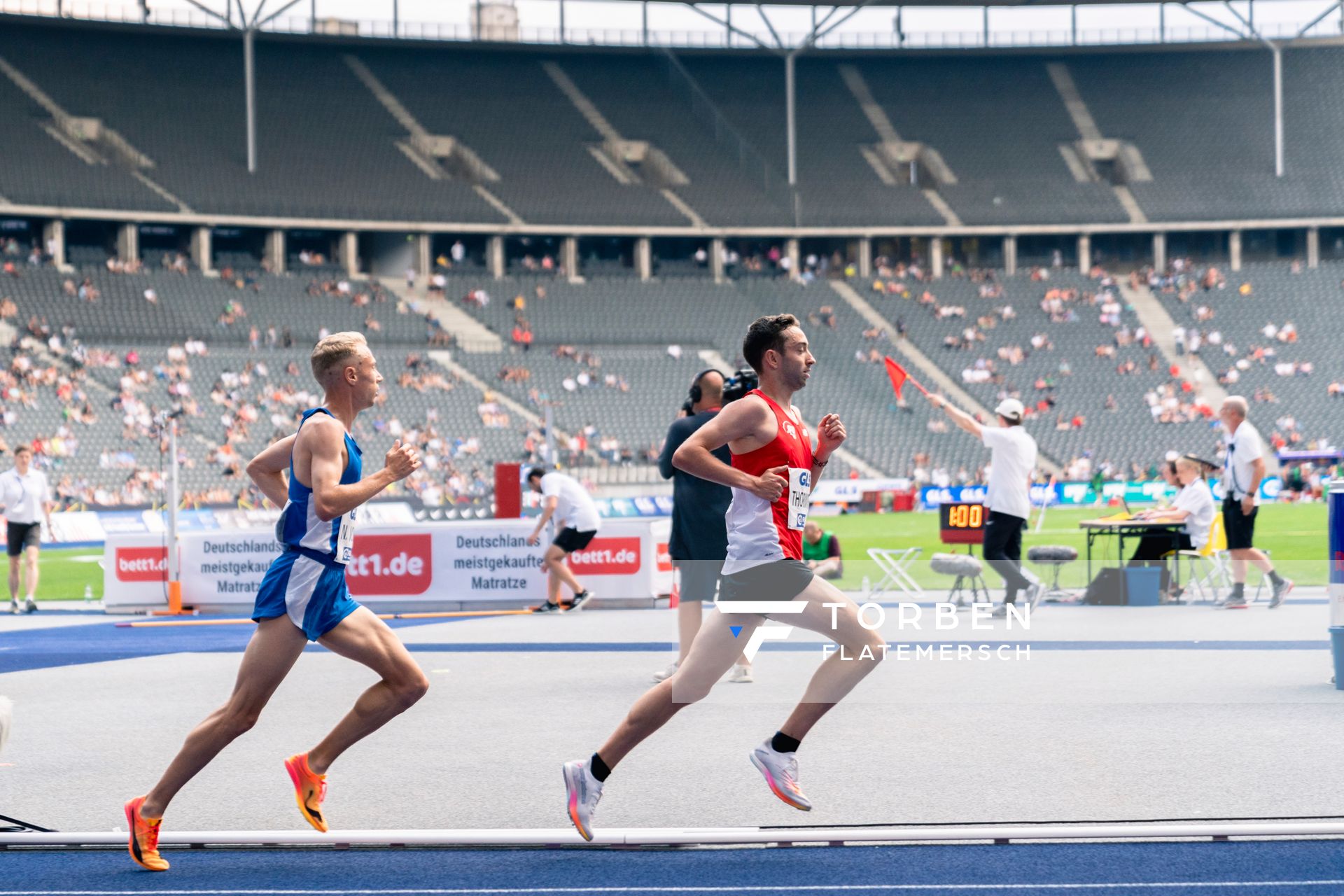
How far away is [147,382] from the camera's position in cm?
4094

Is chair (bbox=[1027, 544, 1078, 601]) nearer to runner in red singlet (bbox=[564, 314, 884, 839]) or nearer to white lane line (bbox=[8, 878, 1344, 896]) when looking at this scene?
runner in red singlet (bbox=[564, 314, 884, 839])

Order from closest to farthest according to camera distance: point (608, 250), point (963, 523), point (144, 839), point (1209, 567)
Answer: point (144, 839) → point (1209, 567) → point (963, 523) → point (608, 250)

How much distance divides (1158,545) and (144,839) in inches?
529

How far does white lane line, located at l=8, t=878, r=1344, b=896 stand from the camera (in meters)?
4.84

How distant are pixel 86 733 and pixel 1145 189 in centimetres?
5569

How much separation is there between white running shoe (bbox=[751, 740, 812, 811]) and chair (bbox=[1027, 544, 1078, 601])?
10136mm

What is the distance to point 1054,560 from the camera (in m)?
15.9

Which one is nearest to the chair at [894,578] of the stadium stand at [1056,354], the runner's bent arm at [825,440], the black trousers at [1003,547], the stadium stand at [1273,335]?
the black trousers at [1003,547]

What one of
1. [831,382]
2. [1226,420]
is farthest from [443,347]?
[1226,420]

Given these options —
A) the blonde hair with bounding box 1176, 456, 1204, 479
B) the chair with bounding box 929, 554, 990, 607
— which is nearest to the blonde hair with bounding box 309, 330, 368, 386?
the chair with bounding box 929, 554, 990, 607

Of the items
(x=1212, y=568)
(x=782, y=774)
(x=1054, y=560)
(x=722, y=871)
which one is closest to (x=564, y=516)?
(x=1054, y=560)

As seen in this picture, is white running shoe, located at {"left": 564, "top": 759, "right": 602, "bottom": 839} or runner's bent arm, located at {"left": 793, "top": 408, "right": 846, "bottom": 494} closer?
white running shoe, located at {"left": 564, "top": 759, "right": 602, "bottom": 839}

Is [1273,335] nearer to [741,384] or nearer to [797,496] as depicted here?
[741,384]

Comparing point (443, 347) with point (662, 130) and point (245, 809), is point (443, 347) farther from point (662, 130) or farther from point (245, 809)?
point (245, 809)
